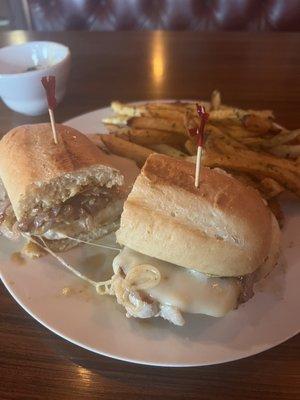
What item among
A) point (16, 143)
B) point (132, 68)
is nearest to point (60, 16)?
point (132, 68)

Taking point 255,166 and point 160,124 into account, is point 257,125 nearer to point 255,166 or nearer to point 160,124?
point 255,166

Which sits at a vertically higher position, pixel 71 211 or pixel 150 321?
pixel 71 211

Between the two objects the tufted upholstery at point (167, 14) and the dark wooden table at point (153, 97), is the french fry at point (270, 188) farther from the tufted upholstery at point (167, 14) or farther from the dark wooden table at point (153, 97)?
the tufted upholstery at point (167, 14)

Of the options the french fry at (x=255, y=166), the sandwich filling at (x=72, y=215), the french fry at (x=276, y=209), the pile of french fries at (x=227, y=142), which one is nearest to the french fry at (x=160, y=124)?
the pile of french fries at (x=227, y=142)

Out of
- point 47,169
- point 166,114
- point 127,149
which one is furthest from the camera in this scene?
point 166,114

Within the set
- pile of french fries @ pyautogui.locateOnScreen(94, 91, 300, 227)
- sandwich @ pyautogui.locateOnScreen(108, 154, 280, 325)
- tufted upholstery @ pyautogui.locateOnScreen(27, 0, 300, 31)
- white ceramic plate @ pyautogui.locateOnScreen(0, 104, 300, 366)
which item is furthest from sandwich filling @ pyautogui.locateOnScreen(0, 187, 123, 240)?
tufted upholstery @ pyautogui.locateOnScreen(27, 0, 300, 31)

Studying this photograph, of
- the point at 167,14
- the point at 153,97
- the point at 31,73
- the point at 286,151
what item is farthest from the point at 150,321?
the point at 167,14
